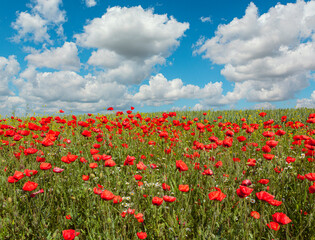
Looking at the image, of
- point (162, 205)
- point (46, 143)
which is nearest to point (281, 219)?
point (162, 205)

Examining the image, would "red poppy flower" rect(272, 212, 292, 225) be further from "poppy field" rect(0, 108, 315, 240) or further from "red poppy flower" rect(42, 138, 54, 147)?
"red poppy flower" rect(42, 138, 54, 147)

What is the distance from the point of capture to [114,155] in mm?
4629

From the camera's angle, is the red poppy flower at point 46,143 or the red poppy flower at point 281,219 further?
the red poppy flower at point 46,143

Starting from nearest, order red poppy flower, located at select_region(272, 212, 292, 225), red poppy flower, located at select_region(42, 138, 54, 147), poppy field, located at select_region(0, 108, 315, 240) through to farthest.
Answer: red poppy flower, located at select_region(272, 212, 292, 225), poppy field, located at select_region(0, 108, 315, 240), red poppy flower, located at select_region(42, 138, 54, 147)

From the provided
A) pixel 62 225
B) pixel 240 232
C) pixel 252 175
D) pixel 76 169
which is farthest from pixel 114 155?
pixel 240 232

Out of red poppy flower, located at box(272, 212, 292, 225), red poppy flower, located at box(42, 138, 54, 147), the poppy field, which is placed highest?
red poppy flower, located at box(42, 138, 54, 147)

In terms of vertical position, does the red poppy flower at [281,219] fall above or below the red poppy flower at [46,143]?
below

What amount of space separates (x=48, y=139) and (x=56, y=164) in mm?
1267

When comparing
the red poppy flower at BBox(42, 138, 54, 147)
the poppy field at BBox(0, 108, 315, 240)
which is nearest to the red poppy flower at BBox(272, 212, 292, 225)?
the poppy field at BBox(0, 108, 315, 240)

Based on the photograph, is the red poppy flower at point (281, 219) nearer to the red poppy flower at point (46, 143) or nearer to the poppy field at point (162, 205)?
the poppy field at point (162, 205)

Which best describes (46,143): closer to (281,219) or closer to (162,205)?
(162,205)

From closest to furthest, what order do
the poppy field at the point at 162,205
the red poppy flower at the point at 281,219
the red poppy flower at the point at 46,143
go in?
the red poppy flower at the point at 281,219 < the poppy field at the point at 162,205 < the red poppy flower at the point at 46,143

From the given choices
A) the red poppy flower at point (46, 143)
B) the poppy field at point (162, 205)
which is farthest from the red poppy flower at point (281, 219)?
the red poppy flower at point (46, 143)

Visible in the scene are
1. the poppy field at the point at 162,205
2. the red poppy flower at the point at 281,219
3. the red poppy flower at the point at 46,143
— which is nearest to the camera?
the red poppy flower at the point at 281,219
